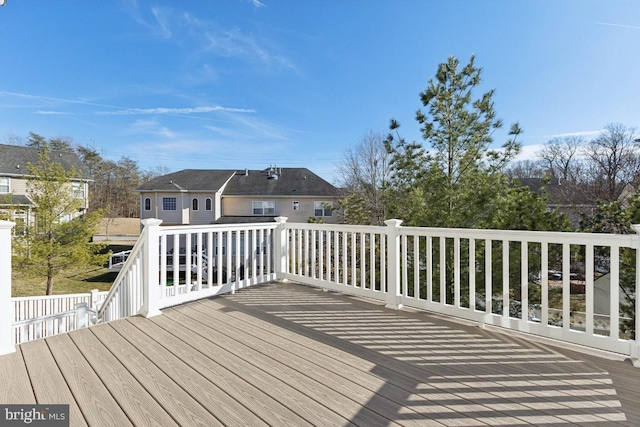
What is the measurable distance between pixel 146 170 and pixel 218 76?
1664 centimetres

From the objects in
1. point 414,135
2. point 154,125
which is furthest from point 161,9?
point 154,125

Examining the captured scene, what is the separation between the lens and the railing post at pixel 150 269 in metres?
3.22

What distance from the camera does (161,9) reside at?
984cm

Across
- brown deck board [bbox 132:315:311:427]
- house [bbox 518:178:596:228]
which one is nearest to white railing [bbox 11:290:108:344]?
brown deck board [bbox 132:315:311:427]

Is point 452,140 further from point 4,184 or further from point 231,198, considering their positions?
point 4,184

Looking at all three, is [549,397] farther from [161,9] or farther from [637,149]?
[637,149]

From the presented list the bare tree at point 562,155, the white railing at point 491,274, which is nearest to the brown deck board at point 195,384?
the white railing at point 491,274

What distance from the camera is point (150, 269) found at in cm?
324

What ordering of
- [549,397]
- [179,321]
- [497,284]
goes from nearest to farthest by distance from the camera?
[549,397]
[179,321]
[497,284]

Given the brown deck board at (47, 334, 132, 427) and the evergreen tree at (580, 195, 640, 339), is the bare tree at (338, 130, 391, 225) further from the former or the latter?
the brown deck board at (47, 334, 132, 427)

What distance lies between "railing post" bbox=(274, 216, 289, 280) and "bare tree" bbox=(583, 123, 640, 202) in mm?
13971

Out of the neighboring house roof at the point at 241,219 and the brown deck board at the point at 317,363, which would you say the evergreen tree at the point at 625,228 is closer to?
the brown deck board at the point at 317,363

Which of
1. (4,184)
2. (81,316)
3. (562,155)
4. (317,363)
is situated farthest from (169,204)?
(562,155)

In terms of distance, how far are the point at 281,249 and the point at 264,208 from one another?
15799 mm
